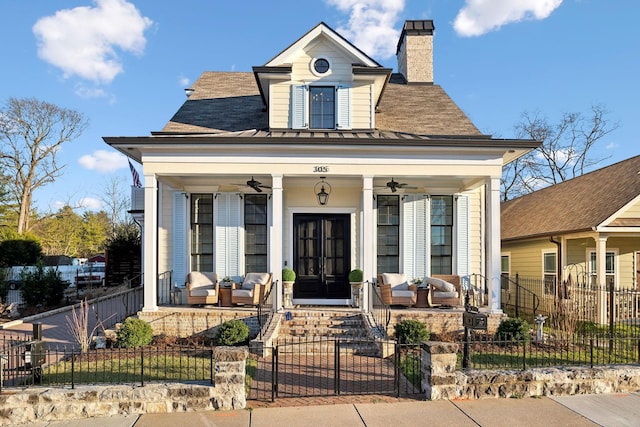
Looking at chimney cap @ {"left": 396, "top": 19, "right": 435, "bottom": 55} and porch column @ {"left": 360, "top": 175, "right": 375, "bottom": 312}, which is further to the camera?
chimney cap @ {"left": 396, "top": 19, "right": 435, "bottom": 55}

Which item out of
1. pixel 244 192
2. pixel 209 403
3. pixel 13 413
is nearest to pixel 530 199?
pixel 244 192

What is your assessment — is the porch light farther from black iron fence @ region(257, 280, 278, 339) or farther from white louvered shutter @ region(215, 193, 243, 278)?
black iron fence @ region(257, 280, 278, 339)

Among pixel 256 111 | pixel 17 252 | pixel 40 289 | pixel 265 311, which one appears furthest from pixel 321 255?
pixel 17 252

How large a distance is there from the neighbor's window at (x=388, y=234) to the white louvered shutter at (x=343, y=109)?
7.06 ft

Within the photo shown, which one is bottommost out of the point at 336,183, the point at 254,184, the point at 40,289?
the point at 40,289

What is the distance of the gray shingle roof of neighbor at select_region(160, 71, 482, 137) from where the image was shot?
40.4 feet

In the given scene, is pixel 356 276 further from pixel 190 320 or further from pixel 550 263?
pixel 550 263

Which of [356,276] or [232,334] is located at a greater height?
[356,276]

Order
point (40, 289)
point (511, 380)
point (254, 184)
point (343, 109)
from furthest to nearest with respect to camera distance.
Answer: point (40, 289) → point (343, 109) → point (254, 184) → point (511, 380)

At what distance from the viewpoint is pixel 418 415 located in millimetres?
5418

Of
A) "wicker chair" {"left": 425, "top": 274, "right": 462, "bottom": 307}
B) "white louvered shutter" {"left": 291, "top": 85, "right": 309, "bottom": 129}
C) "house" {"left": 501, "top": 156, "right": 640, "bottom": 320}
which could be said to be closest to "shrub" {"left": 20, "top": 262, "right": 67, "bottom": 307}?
"white louvered shutter" {"left": 291, "top": 85, "right": 309, "bottom": 129}

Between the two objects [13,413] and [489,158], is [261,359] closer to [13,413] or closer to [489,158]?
[13,413]

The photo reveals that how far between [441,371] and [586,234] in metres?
8.69

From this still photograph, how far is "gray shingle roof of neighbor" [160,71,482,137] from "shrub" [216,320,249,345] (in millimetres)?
5597
